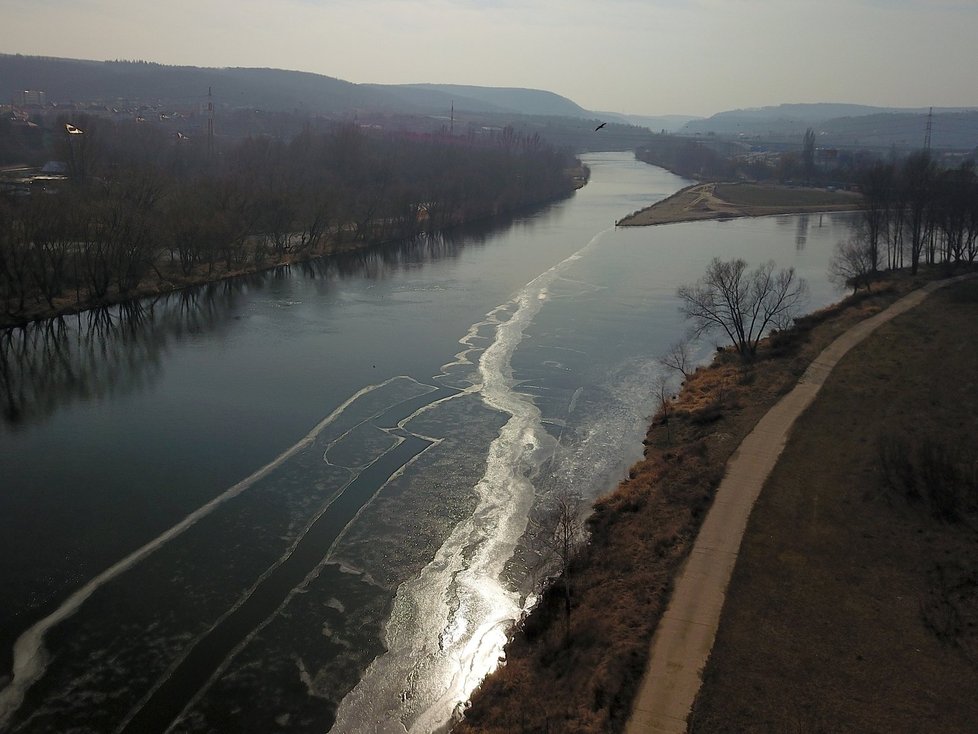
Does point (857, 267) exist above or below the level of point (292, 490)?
above

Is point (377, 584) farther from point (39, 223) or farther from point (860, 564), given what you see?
point (39, 223)

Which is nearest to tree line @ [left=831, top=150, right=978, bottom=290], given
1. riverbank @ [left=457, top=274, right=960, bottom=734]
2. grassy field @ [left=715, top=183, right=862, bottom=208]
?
riverbank @ [left=457, top=274, right=960, bottom=734]

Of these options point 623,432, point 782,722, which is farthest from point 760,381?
point 782,722

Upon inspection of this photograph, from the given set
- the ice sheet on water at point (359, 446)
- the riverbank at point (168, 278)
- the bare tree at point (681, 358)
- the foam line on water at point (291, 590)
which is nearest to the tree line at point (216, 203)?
the riverbank at point (168, 278)

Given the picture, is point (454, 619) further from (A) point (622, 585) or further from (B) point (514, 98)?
(B) point (514, 98)

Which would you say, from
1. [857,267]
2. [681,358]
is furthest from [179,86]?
[681,358]

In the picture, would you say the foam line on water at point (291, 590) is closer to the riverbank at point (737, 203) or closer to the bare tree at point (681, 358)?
the bare tree at point (681, 358)

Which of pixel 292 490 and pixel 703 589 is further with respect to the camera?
pixel 292 490
